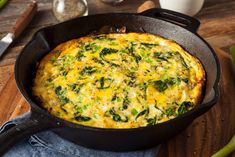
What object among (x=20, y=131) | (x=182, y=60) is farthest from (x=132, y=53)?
(x=20, y=131)

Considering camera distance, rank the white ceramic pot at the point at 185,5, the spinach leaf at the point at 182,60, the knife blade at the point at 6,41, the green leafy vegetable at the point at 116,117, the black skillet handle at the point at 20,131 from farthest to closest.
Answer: the white ceramic pot at the point at 185,5
the knife blade at the point at 6,41
the spinach leaf at the point at 182,60
the green leafy vegetable at the point at 116,117
the black skillet handle at the point at 20,131

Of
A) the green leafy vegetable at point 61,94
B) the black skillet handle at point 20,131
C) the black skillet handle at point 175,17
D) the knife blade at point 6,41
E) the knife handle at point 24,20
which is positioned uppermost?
the black skillet handle at point 175,17

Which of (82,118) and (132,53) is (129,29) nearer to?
(132,53)

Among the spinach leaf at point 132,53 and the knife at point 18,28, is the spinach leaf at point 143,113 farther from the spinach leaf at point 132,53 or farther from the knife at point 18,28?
the knife at point 18,28

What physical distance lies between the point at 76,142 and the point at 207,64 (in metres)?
0.63

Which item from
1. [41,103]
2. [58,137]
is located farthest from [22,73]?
[58,137]

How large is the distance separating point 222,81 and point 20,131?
104 cm

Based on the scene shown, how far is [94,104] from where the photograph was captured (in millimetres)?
1512

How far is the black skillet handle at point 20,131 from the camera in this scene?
4.12 feet

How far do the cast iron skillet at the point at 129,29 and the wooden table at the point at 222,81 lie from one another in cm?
14

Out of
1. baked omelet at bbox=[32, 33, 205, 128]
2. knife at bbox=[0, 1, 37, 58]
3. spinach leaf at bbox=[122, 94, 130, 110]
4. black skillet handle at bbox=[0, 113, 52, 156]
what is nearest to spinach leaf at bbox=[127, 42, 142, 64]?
baked omelet at bbox=[32, 33, 205, 128]

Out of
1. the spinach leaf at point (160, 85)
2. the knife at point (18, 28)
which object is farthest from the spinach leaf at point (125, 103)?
the knife at point (18, 28)

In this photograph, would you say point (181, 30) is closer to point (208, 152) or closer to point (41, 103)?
point (208, 152)

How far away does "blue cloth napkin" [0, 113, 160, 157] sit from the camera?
4.98ft
